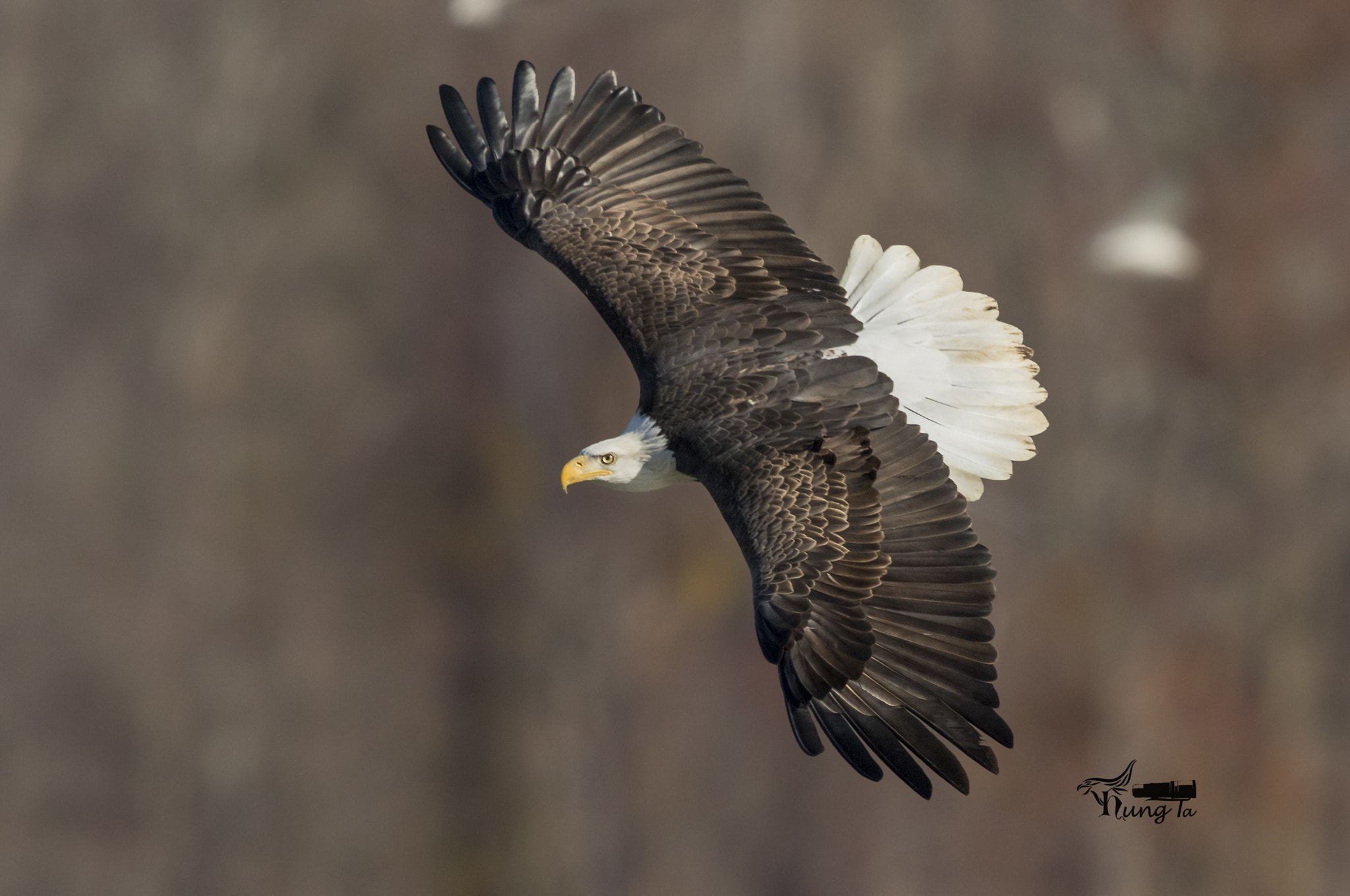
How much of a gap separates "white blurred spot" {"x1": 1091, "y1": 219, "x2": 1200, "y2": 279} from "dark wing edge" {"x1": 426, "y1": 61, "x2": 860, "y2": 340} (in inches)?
345

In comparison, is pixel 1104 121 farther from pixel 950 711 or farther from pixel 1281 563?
pixel 950 711

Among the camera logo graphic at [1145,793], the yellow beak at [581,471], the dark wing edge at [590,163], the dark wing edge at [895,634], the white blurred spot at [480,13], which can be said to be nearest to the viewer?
the dark wing edge at [895,634]

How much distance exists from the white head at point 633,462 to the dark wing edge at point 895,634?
77 cm

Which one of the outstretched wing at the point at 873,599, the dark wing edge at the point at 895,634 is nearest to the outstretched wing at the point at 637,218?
the outstretched wing at the point at 873,599

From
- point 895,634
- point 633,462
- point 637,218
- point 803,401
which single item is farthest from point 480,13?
point 895,634

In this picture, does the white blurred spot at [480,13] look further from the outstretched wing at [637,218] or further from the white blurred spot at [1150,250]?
the outstretched wing at [637,218]

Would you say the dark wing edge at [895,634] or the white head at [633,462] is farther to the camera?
the white head at [633,462]

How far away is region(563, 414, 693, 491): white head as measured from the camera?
17.9 ft

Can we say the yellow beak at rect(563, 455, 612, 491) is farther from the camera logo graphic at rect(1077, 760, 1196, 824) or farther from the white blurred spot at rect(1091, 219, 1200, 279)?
the white blurred spot at rect(1091, 219, 1200, 279)

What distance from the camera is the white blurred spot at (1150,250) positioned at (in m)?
13.7

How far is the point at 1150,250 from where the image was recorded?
13.9 m

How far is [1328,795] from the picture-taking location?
1353 centimetres

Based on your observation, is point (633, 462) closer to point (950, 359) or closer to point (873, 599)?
point (873, 599)

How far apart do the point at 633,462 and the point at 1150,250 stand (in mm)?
10158
